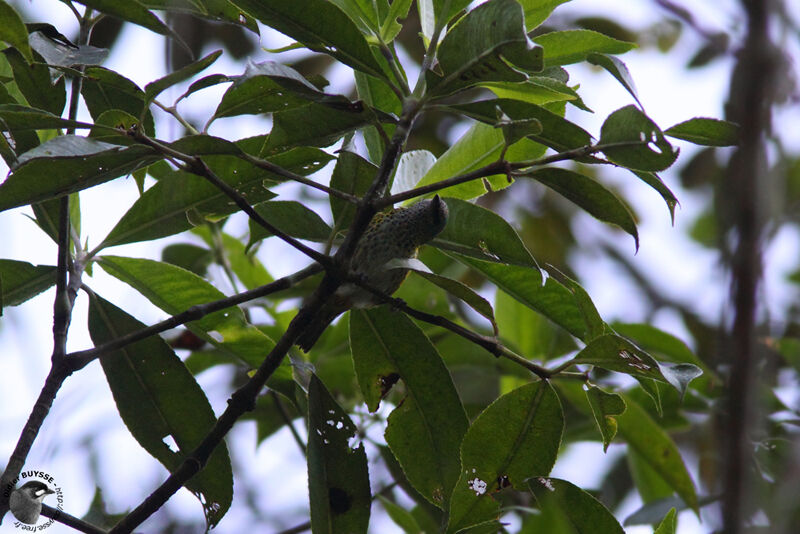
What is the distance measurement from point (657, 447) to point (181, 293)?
1206mm

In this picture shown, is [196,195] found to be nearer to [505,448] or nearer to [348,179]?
[348,179]

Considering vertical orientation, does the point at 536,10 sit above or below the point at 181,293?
above

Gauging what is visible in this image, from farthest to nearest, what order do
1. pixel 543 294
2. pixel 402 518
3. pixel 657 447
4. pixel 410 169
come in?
pixel 657 447 → pixel 402 518 → pixel 410 169 → pixel 543 294

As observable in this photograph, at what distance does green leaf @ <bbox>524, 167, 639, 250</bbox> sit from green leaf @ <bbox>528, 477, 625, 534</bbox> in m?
0.39

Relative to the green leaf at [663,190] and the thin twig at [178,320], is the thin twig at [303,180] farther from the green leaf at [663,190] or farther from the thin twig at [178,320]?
the green leaf at [663,190]

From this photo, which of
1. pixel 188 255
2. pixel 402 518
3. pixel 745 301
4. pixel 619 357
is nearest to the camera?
pixel 745 301

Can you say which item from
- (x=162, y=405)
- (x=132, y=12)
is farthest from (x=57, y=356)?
(x=132, y=12)

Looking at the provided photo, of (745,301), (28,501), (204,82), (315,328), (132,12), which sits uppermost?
(132,12)

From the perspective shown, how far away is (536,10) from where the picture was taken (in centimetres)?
140

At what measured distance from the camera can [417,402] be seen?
4.63ft

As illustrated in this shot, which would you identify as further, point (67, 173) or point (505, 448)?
point (505, 448)

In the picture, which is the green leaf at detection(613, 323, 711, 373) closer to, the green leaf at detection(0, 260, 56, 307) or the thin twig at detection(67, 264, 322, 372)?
the thin twig at detection(67, 264, 322, 372)

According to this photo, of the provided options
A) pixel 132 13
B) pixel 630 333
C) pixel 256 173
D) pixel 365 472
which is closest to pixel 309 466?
pixel 365 472

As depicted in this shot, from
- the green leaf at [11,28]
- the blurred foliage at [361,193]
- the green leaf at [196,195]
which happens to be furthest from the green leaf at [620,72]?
the green leaf at [11,28]
